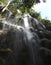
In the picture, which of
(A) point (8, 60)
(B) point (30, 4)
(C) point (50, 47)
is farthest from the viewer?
(B) point (30, 4)

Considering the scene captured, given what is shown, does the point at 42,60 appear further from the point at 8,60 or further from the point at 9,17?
the point at 9,17

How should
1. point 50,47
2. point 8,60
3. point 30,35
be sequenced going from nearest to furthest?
point 8,60 → point 50,47 → point 30,35

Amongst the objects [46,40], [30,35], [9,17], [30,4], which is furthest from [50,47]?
[30,4]

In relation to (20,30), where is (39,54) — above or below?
below

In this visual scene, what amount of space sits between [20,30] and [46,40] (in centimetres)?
315

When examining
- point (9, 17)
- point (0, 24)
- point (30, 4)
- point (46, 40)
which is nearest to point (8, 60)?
point (46, 40)

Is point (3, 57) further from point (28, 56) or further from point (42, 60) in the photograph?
point (42, 60)

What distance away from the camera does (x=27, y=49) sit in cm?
1513

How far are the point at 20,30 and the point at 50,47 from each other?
12.5 ft

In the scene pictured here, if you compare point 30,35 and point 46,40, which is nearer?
point 46,40

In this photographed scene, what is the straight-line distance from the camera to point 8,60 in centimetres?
1406

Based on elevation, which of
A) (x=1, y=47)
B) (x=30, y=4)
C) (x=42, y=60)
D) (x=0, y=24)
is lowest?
(x=42, y=60)

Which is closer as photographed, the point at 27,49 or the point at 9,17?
the point at 27,49

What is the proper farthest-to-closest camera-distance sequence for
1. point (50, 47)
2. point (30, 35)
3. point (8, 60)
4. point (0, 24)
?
1. point (0, 24)
2. point (30, 35)
3. point (50, 47)
4. point (8, 60)
